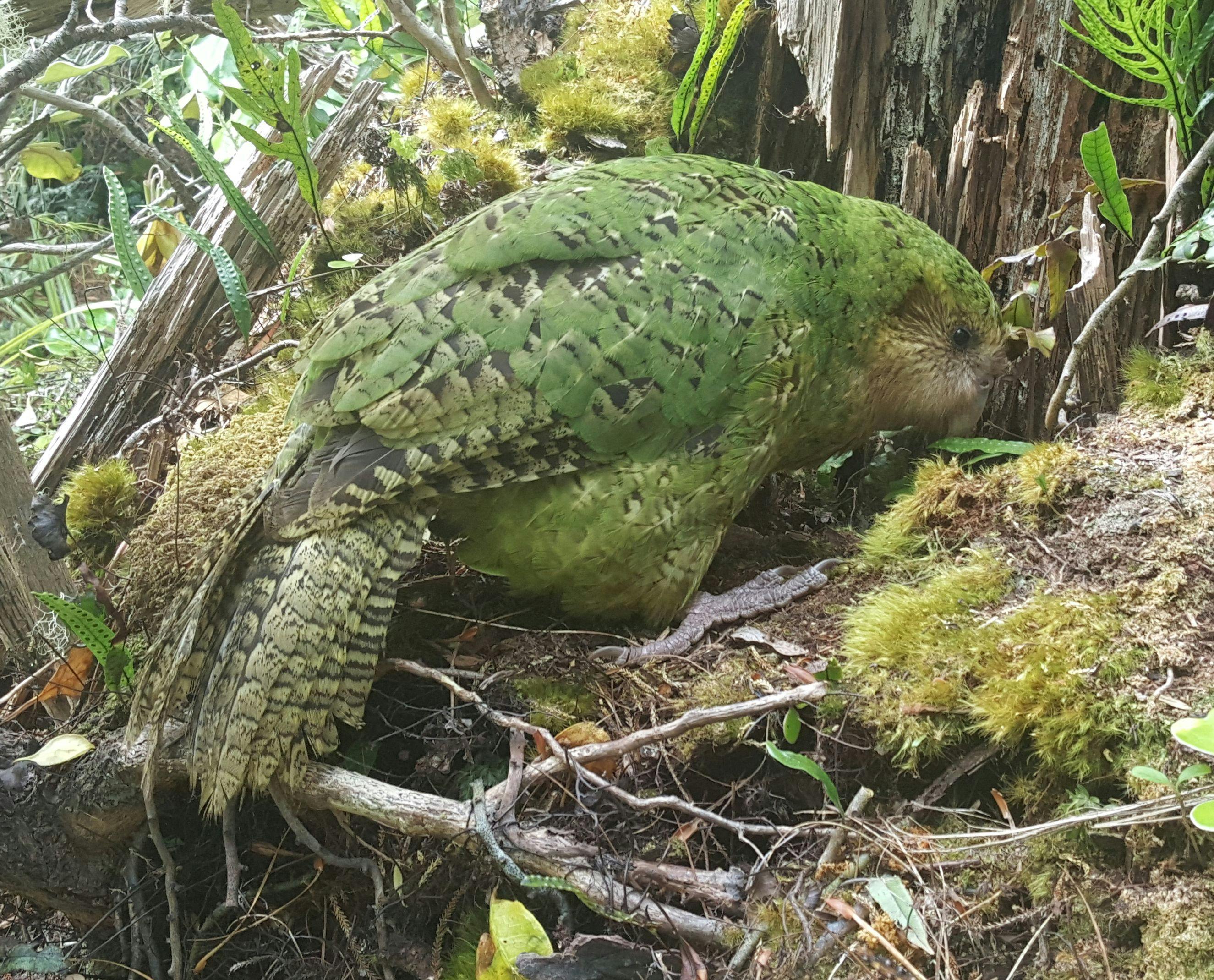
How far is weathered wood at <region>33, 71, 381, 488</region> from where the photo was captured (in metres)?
3.66

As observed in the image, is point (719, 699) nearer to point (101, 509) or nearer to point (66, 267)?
point (101, 509)

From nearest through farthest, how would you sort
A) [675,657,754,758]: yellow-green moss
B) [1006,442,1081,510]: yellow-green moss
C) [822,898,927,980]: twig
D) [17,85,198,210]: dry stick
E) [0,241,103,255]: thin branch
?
[822,898,927,980]: twig, [675,657,754,758]: yellow-green moss, [1006,442,1081,510]: yellow-green moss, [17,85,198,210]: dry stick, [0,241,103,255]: thin branch

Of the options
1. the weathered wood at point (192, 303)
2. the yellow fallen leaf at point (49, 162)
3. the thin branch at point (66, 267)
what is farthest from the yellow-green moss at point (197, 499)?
the yellow fallen leaf at point (49, 162)

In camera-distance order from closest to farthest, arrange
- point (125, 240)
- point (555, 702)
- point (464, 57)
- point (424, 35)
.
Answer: point (555, 702)
point (125, 240)
point (424, 35)
point (464, 57)

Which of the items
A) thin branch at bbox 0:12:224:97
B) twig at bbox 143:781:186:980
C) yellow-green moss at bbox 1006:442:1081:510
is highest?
thin branch at bbox 0:12:224:97

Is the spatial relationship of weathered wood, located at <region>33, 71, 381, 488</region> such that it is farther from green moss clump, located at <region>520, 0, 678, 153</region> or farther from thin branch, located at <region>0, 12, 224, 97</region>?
green moss clump, located at <region>520, 0, 678, 153</region>

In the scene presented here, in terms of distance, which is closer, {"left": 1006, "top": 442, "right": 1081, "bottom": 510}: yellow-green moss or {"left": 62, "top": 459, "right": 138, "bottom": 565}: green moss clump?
{"left": 1006, "top": 442, "right": 1081, "bottom": 510}: yellow-green moss

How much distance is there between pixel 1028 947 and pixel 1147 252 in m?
2.07

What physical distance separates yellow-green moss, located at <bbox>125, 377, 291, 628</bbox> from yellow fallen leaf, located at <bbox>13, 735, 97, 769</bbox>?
20.4 inches

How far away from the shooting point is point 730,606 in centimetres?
273

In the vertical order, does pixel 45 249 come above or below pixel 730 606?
above

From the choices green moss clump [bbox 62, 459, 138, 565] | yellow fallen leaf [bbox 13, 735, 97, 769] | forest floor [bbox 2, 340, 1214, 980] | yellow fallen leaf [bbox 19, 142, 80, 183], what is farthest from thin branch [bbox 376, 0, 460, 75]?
yellow fallen leaf [bbox 13, 735, 97, 769]


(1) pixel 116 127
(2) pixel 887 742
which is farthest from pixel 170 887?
(1) pixel 116 127

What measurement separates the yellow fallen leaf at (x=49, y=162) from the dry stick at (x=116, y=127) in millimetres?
252
